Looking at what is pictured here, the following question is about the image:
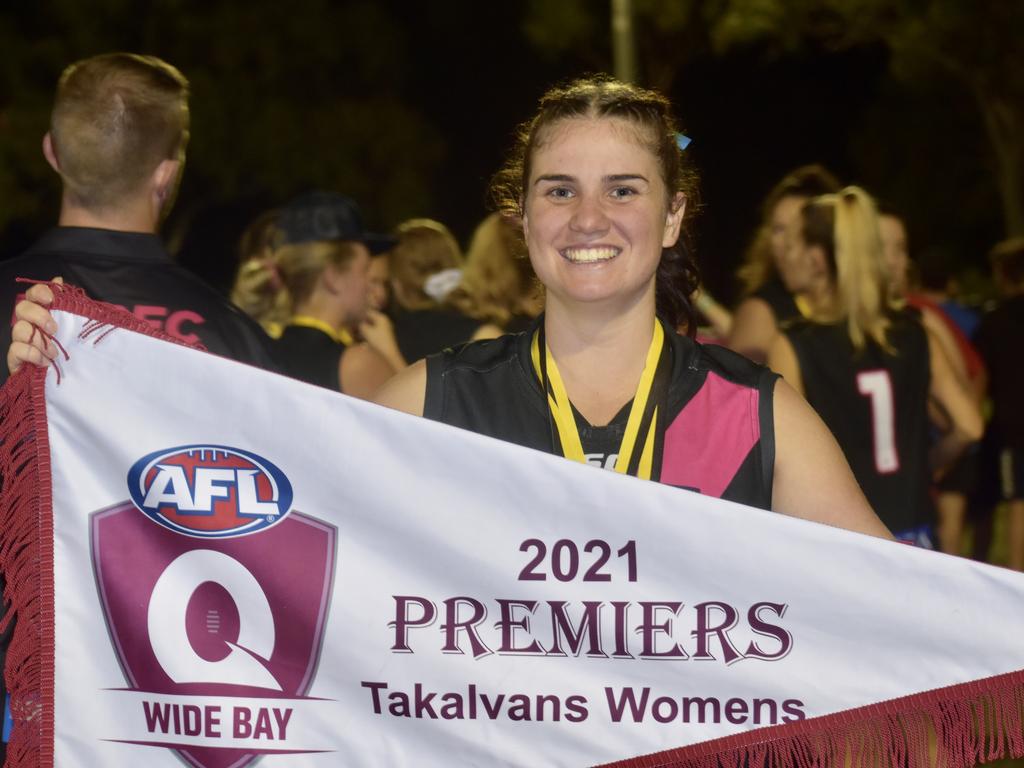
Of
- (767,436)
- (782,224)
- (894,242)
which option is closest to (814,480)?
(767,436)

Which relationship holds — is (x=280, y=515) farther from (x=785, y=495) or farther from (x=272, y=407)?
(x=785, y=495)

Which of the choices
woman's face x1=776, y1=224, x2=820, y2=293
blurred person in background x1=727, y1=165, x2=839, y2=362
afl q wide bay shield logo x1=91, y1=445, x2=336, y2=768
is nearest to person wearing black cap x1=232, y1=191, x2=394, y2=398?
blurred person in background x1=727, y1=165, x2=839, y2=362

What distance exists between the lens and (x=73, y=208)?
11.7 feet

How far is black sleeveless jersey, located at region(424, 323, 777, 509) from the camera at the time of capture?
2799mm

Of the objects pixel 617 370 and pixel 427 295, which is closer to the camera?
pixel 617 370

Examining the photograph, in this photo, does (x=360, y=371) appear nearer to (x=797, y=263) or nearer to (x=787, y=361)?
(x=787, y=361)

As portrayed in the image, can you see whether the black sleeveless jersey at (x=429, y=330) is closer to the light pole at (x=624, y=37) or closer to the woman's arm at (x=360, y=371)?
the woman's arm at (x=360, y=371)

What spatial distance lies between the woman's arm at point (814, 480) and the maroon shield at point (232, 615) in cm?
80

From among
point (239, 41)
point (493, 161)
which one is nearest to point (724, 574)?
point (239, 41)

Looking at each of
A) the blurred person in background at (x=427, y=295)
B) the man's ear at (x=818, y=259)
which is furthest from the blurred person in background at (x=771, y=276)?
the blurred person in background at (x=427, y=295)

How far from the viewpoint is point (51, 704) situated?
2.72 metres

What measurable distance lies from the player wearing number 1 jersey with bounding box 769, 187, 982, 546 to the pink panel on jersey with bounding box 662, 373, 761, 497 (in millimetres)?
2394

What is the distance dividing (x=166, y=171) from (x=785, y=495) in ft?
5.47

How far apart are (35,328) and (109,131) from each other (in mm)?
867
